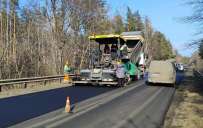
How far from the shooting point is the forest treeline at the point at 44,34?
26266mm

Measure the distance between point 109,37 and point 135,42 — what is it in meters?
6.63

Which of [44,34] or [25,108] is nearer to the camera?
[25,108]

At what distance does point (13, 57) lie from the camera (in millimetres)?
26141

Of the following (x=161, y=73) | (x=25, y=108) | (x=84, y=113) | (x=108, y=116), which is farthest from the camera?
(x=161, y=73)

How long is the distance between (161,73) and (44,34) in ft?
34.6

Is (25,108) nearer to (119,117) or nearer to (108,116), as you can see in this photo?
(108,116)

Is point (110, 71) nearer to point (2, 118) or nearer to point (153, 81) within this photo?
point (153, 81)

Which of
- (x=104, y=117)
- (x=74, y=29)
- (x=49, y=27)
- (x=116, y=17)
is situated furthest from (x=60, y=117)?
(x=116, y=17)

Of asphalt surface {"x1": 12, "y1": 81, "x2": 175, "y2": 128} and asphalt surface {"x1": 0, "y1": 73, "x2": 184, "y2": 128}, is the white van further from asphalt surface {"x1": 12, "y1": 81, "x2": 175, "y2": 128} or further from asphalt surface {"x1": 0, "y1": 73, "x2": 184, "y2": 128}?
asphalt surface {"x1": 12, "y1": 81, "x2": 175, "y2": 128}

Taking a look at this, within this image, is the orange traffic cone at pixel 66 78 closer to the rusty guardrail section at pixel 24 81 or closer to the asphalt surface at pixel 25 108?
the rusty guardrail section at pixel 24 81

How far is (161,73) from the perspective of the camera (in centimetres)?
3275

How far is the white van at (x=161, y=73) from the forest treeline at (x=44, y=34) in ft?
27.0

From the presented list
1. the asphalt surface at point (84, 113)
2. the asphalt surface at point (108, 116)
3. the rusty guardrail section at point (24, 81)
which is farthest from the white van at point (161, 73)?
the asphalt surface at point (108, 116)

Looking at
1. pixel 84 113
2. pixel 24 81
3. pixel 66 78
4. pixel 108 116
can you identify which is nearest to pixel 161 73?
pixel 66 78
